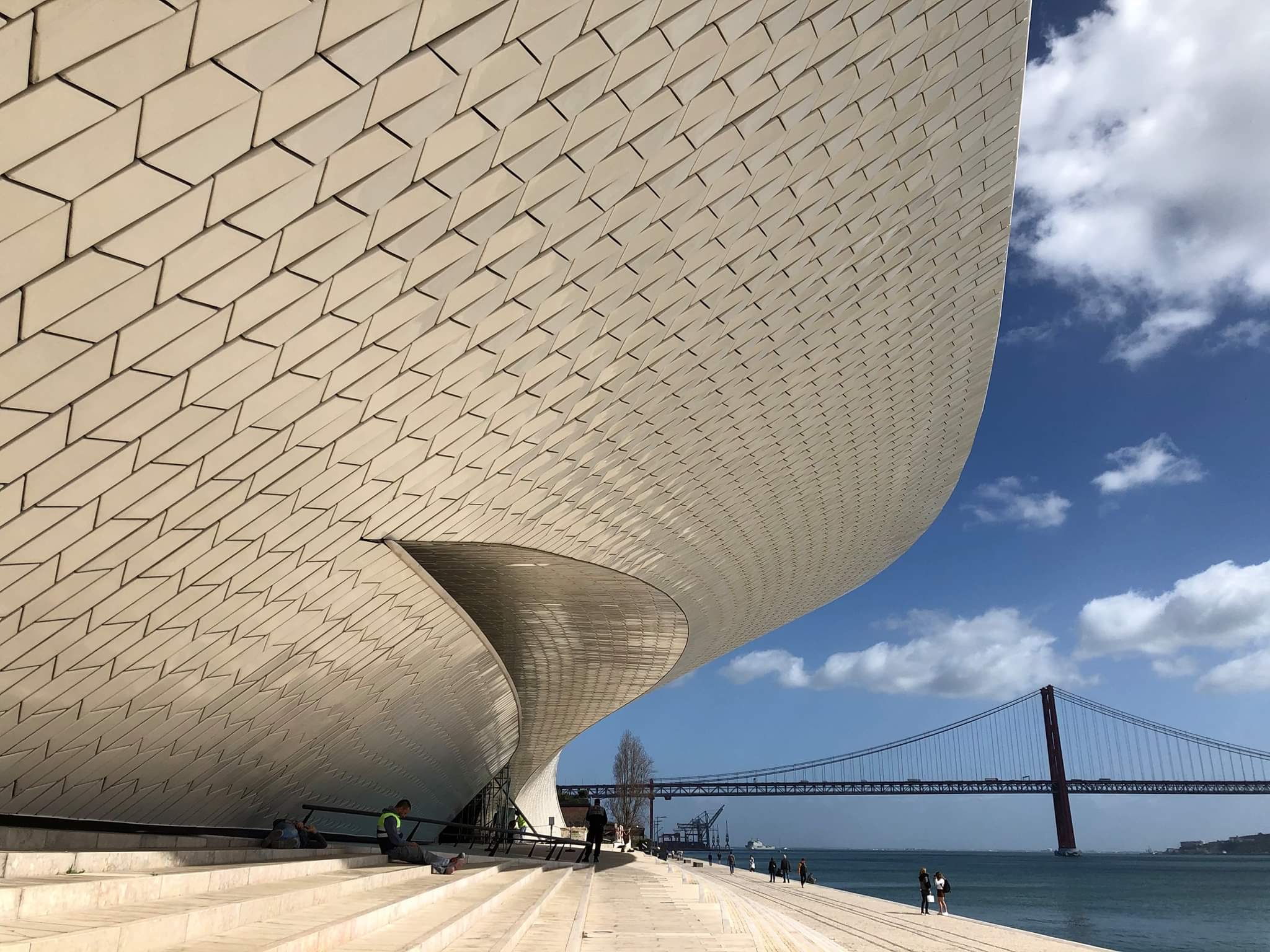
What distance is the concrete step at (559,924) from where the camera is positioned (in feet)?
17.4

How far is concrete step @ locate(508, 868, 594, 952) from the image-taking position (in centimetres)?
529

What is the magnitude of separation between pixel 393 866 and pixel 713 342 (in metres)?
5.97

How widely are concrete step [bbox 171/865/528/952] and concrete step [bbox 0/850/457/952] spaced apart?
6 centimetres

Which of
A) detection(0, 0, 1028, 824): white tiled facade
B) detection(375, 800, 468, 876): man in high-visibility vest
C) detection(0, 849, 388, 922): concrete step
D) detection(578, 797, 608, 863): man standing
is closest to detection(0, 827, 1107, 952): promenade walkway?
detection(0, 849, 388, 922): concrete step

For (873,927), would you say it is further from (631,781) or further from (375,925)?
(631,781)

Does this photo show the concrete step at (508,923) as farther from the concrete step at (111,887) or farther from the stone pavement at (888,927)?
the stone pavement at (888,927)

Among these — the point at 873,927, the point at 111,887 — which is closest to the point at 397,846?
the point at 111,887

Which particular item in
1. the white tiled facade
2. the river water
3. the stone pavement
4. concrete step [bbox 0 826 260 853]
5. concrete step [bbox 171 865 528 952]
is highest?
the white tiled facade

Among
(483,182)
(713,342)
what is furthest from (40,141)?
(713,342)

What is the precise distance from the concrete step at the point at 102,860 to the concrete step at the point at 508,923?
6.91ft

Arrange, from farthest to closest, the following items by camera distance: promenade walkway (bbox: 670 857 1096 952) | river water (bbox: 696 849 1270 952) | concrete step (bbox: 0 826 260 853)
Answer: river water (bbox: 696 849 1270 952) → promenade walkway (bbox: 670 857 1096 952) → concrete step (bbox: 0 826 260 853)

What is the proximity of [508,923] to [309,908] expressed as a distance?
56.2 inches

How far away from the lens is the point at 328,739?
13.0 meters

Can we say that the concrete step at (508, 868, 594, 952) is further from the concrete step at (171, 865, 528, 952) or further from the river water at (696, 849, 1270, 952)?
the river water at (696, 849, 1270, 952)
